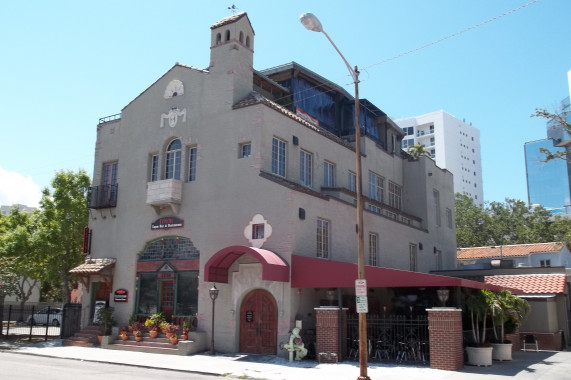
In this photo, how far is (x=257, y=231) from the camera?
21828 mm

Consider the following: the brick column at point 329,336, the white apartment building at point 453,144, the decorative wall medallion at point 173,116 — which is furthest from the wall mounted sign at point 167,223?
the white apartment building at point 453,144

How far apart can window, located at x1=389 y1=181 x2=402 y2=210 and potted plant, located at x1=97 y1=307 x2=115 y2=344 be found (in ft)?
59.3

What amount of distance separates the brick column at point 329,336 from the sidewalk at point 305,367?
40 cm

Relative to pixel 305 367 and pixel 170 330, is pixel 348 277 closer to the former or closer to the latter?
pixel 305 367

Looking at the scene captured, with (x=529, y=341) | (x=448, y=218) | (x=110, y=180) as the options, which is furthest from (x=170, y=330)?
(x=448, y=218)

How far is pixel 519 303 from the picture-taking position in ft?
67.7

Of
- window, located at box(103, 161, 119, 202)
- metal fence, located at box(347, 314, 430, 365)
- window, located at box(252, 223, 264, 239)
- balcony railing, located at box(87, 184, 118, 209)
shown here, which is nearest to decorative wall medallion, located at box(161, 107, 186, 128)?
window, located at box(103, 161, 119, 202)

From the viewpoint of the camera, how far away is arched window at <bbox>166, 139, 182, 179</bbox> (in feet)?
83.3

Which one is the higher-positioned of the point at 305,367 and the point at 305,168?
the point at 305,168

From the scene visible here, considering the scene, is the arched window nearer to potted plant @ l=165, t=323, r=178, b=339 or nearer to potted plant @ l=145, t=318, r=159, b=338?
potted plant @ l=145, t=318, r=159, b=338

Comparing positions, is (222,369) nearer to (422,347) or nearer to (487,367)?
(422,347)

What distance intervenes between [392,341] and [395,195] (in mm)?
16356

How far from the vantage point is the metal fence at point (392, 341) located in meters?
18.6

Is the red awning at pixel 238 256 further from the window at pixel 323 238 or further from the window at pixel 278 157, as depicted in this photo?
the window at pixel 278 157
